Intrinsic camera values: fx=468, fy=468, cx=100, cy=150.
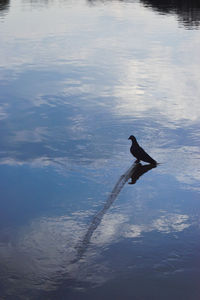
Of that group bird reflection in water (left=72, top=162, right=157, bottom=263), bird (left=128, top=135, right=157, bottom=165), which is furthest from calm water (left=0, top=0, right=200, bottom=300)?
bird (left=128, top=135, right=157, bottom=165)

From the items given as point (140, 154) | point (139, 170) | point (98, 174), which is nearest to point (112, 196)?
point (98, 174)

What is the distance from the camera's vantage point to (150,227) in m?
9.85

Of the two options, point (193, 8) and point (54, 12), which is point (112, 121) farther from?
point (193, 8)

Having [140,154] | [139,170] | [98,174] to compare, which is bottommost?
[139,170]

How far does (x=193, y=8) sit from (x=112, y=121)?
114 ft

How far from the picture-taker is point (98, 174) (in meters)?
12.2

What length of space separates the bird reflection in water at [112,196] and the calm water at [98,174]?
3 cm

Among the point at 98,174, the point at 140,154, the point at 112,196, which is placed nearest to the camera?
the point at 112,196

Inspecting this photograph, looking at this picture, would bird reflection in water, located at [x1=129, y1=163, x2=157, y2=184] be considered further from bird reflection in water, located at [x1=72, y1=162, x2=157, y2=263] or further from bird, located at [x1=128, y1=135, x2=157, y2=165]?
bird, located at [x1=128, y1=135, x2=157, y2=165]

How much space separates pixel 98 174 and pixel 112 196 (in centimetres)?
118

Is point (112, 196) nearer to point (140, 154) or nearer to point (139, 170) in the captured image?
point (139, 170)

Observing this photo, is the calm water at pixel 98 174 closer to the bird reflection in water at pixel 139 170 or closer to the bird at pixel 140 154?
the bird reflection in water at pixel 139 170

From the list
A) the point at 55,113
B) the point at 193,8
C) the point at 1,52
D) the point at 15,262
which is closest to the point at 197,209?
the point at 15,262

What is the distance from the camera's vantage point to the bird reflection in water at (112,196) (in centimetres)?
906
